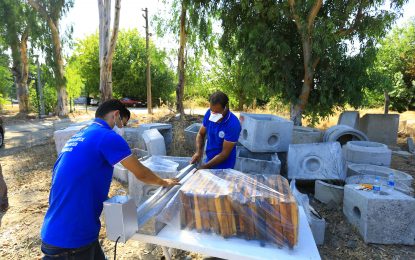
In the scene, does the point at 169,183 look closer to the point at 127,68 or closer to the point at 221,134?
the point at 221,134

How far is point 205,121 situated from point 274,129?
8.21 ft

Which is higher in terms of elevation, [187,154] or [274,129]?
[274,129]

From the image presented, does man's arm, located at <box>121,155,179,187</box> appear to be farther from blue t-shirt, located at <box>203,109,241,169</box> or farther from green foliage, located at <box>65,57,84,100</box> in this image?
green foliage, located at <box>65,57,84,100</box>

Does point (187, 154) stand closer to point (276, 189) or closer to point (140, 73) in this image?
point (276, 189)

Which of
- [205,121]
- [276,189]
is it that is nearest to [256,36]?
[205,121]

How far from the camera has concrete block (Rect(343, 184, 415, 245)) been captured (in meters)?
3.89

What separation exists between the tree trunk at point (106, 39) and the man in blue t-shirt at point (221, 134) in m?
7.85

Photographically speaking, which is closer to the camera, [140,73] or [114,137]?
[114,137]

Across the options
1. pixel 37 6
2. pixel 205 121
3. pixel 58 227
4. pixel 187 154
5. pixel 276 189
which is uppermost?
pixel 37 6

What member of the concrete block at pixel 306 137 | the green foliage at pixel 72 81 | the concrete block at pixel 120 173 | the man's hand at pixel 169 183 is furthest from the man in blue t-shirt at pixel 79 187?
the green foliage at pixel 72 81

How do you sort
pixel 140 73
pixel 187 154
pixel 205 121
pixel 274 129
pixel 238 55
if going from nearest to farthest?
pixel 205 121 → pixel 274 129 → pixel 187 154 → pixel 238 55 → pixel 140 73

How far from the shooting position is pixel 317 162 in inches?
218

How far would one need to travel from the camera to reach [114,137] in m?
2.10

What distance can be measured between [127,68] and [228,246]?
30491 mm
